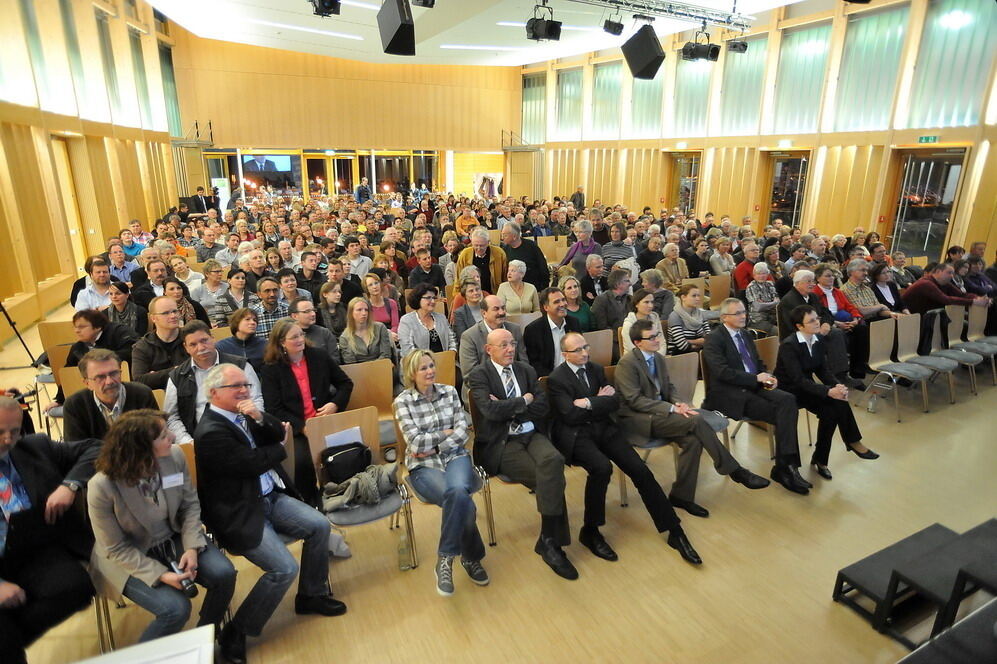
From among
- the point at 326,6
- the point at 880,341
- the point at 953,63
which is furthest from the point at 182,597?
the point at 953,63

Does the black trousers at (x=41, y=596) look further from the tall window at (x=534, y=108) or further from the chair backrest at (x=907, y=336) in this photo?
the tall window at (x=534, y=108)

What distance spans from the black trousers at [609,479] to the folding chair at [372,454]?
3.65 ft

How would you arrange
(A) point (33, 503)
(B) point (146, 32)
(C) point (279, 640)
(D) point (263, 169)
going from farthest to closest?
(D) point (263, 169), (B) point (146, 32), (C) point (279, 640), (A) point (33, 503)

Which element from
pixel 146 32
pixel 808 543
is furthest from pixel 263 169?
pixel 808 543

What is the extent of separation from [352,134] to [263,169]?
3489 millimetres

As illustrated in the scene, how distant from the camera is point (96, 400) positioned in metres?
3.08

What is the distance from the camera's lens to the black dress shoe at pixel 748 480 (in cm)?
400

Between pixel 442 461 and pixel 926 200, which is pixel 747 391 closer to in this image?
pixel 442 461

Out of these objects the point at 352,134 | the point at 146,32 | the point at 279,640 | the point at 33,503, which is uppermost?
the point at 146,32

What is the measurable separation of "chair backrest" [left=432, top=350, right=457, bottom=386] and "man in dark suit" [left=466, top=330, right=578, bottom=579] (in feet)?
2.70

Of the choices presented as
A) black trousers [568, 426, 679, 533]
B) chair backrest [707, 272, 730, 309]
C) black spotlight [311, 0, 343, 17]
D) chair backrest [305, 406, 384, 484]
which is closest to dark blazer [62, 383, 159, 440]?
chair backrest [305, 406, 384, 484]

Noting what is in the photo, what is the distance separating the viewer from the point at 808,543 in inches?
143

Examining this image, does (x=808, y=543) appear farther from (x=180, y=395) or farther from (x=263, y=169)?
(x=263, y=169)

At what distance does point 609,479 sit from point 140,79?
57.3 ft
